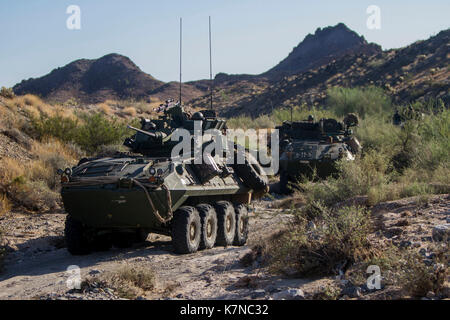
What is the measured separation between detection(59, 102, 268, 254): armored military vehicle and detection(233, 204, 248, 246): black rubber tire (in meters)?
0.02

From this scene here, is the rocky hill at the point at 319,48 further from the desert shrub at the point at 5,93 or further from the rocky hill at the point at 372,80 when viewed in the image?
the desert shrub at the point at 5,93

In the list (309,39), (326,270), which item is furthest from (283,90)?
(326,270)

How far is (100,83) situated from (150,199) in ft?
165

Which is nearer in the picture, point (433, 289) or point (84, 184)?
point (433, 289)

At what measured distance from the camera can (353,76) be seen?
5025cm

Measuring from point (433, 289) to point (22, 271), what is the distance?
20.2 feet

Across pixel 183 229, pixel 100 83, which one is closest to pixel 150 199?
pixel 183 229

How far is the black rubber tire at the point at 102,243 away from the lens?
35.6 ft

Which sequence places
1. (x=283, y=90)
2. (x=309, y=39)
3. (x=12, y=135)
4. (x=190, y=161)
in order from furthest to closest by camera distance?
(x=309, y=39) < (x=283, y=90) < (x=12, y=135) < (x=190, y=161)

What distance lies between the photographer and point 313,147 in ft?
60.2

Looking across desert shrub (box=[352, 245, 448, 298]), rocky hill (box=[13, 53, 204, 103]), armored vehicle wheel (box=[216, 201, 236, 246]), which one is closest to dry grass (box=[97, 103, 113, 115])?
armored vehicle wheel (box=[216, 201, 236, 246])

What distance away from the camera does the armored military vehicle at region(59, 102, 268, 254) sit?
30.9 ft

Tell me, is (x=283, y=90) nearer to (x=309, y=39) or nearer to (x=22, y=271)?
(x=309, y=39)

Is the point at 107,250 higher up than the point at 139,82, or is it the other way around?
the point at 139,82
